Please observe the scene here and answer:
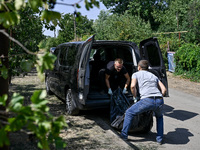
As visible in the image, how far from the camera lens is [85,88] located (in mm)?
6258

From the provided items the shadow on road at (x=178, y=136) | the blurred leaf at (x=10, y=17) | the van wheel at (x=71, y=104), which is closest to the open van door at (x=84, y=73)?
the van wheel at (x=71, y=104)

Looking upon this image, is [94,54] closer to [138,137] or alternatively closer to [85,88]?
[85,88]

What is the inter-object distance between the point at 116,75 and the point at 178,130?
2.21 m

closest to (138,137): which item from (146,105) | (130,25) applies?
(146,105)

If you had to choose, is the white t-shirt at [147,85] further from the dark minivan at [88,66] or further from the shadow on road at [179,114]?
the shadow on road at [179,114]

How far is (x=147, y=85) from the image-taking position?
5.16m

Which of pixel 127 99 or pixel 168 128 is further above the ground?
pixel 127 99

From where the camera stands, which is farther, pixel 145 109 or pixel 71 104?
pixel 71 104

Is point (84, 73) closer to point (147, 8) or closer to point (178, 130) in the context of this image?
point (178, 130)

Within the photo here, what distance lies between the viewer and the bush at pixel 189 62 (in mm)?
14790

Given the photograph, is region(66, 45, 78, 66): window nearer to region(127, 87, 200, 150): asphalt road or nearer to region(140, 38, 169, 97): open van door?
region(140, 38, 169, 97): open van door

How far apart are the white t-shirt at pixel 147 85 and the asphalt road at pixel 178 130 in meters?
0.97

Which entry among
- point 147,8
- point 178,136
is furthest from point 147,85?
point 147,8

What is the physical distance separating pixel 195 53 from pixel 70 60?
10.0m
